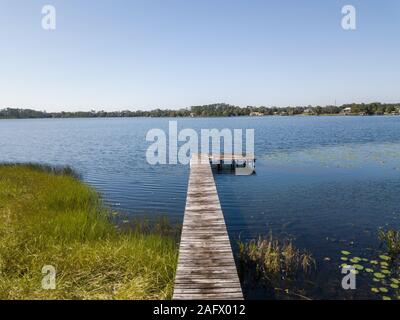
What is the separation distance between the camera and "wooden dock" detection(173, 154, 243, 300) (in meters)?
6.80

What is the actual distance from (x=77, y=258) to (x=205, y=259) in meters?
3.50

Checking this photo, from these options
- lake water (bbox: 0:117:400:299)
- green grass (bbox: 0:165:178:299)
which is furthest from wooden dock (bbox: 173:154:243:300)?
lake water (bbox: 0:117:400:299)

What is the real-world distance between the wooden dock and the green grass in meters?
0.53

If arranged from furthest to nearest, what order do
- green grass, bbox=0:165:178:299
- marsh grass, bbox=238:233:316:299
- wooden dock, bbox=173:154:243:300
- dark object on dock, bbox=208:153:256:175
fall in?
1. dark object on dock, bbox=208:153:256:175
2. marsh grass, bbox=238:233:316:299
3. green grass, bbox=0:165:178:299
4. wooden dock, bbox=173:154:243:300

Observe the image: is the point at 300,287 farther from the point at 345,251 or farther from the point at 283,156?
the point at 283,156

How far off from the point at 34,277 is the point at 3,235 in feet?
10.6

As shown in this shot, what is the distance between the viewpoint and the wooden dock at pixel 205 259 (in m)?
6.80

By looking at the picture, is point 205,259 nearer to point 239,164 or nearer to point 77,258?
point 77,258

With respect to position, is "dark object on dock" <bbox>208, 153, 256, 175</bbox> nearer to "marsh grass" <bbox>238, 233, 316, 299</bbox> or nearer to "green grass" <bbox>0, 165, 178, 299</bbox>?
"green grass" <bbox>0, 165, 178, 299</bbox>

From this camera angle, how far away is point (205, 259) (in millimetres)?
8312

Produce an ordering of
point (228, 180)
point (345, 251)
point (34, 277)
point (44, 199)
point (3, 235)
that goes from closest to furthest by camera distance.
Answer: point (34, 277)
point (3, 235)
point (345, 251)
point (44, 199)
point (228, 180)

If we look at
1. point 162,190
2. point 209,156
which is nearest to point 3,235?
point 162,190
